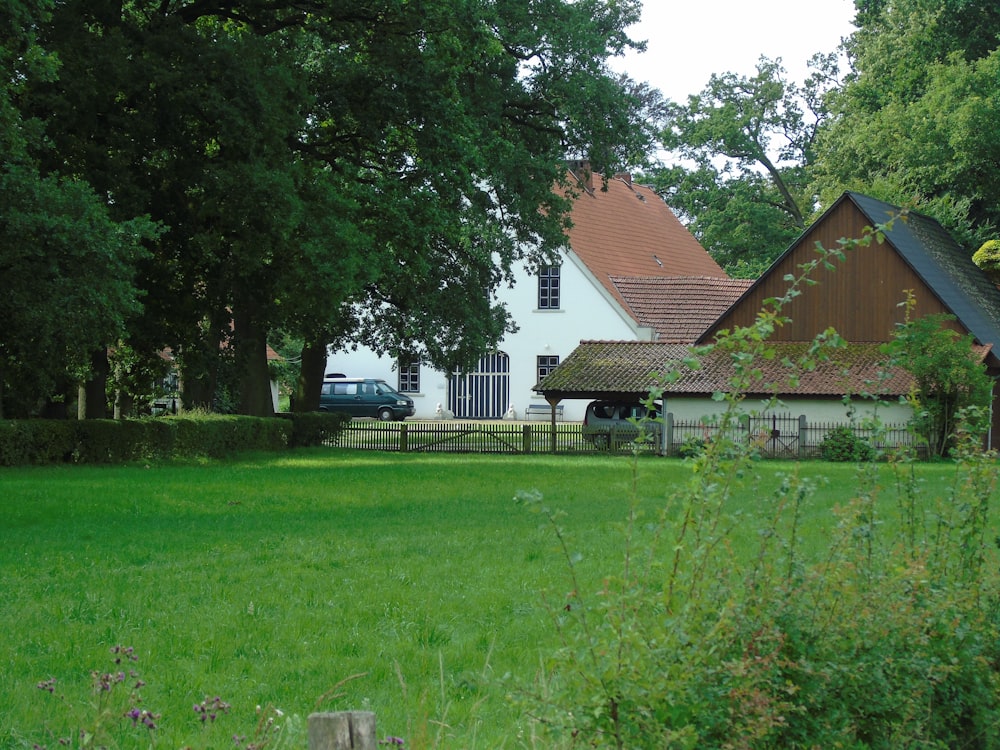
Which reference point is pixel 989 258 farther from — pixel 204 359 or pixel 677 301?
pixel 204 359

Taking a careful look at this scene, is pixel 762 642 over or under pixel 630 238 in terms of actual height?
under

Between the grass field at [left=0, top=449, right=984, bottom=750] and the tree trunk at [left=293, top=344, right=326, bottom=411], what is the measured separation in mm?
18868

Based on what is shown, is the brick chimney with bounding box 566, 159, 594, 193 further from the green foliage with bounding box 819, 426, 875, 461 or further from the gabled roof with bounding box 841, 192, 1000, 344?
the green foliage with bounding box 819, 426, 875, 461

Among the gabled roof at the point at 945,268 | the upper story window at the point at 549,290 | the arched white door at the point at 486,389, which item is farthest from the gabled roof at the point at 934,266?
the arched white door at the point at 486,389

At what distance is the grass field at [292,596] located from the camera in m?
7.05

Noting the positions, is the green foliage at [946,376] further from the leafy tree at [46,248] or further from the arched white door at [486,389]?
the arched white door at [486,389]

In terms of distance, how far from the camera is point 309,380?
139ft

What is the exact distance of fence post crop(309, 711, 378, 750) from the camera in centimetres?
325

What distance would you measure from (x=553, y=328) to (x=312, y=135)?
86.6 ft

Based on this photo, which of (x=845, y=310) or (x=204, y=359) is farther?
(x=845, y=310)

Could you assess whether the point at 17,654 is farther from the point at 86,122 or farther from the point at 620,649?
the point at 86,122

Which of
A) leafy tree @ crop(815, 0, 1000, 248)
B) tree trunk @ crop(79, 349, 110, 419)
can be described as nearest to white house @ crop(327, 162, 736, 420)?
leafy tree @ crop(815, 0, 1000, 248)

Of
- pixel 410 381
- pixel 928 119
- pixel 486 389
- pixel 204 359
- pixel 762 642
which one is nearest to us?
pixel 762 642

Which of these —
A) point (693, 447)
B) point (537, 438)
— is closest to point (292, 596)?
point (693, 447)
